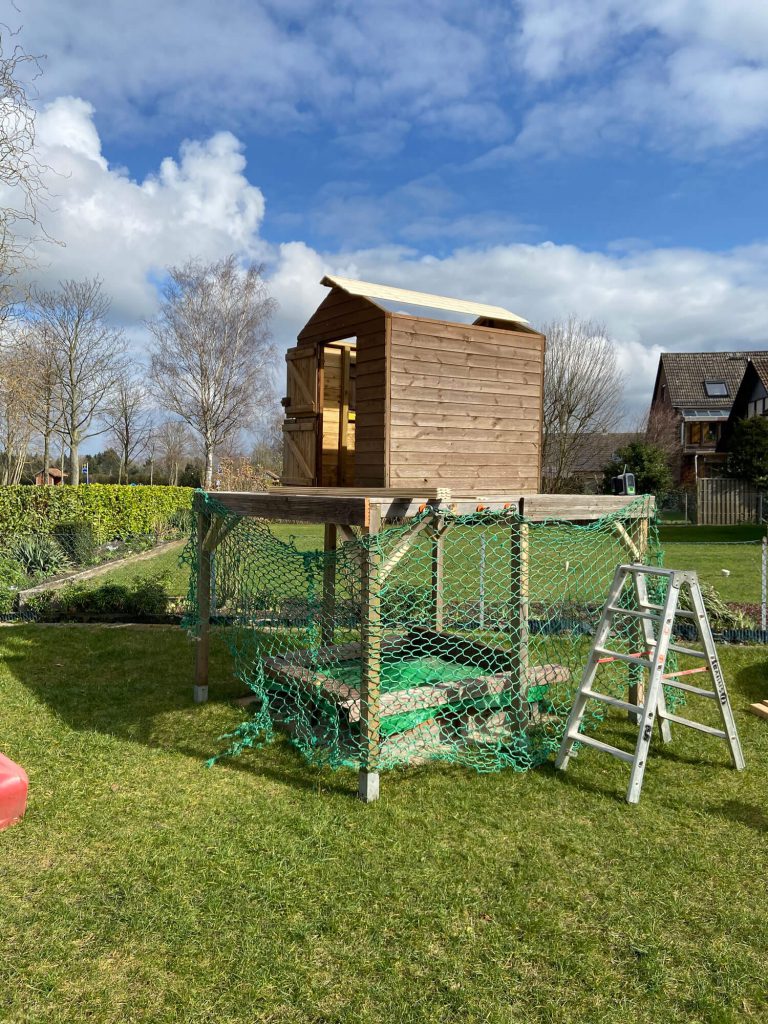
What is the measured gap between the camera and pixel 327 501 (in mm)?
4812

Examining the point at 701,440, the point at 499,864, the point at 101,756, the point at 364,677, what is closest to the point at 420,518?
the point at 364,677

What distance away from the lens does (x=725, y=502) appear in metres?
25.6

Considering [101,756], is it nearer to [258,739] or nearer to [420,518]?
[258,739]

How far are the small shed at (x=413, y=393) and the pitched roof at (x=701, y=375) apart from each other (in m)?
39.0

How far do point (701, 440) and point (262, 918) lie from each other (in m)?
42.4

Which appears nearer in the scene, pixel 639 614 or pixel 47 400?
pixel 639 614

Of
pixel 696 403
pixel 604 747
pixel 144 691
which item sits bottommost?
pixel 144 691

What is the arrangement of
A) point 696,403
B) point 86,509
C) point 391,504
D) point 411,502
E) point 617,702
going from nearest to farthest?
point 617,702 < point 391,504 < point 411,502 < point 86,509 < point 696,403

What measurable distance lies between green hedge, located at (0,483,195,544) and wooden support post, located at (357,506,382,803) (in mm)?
7380

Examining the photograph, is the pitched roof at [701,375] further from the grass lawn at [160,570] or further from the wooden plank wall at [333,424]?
the wooden plank wall at [333,424]

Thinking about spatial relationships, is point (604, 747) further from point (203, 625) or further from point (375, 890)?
point (203, 625)

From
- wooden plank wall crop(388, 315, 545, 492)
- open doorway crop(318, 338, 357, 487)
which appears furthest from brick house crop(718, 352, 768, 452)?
open doorway crop(318, 338, 357, 487)

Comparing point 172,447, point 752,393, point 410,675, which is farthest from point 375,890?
point 172,447

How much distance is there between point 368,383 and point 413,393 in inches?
14.2
